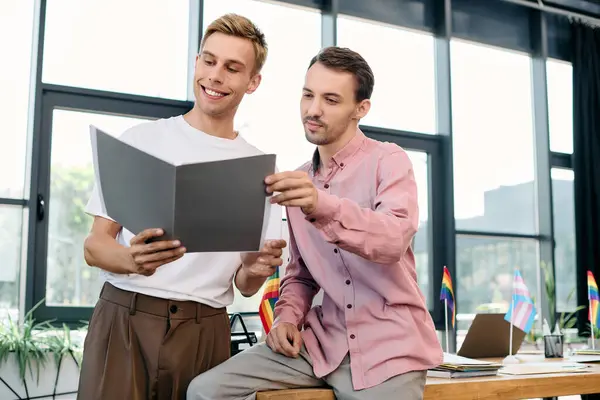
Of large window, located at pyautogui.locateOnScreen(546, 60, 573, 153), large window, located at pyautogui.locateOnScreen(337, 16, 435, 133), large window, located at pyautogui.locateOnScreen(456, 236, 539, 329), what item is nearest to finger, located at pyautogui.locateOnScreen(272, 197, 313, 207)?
large window, located at pyautogui.locateOnScreen(337, 16, 435, 133)

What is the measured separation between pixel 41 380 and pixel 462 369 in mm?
Result: 2378

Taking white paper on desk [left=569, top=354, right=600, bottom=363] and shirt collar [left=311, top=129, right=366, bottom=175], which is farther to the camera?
white paper on desk [left=569, top=354, right=600, bottom=363]

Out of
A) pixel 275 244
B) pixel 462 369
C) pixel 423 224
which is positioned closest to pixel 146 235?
pixel 275 244

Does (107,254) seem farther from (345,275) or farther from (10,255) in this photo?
(10,255)

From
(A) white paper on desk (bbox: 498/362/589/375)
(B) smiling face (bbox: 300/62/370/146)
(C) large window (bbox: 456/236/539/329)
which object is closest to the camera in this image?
(B) smiling face (bbox: 300/62/370/146)

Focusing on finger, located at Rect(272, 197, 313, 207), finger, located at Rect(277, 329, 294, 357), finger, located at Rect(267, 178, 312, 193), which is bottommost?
finger, located at Rect(277, 329, 294, 357)

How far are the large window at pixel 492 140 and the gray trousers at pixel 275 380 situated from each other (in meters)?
4.10

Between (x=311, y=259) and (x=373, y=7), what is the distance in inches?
159

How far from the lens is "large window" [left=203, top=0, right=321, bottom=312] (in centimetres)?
475

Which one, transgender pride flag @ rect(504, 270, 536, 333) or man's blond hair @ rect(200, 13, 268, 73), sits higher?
man's blond hair @ rect(200, 13, 268, 73)

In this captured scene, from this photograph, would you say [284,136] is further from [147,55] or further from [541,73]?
[541,73]

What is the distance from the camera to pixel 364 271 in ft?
5.44

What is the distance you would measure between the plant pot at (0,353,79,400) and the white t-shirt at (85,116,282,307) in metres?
2.15

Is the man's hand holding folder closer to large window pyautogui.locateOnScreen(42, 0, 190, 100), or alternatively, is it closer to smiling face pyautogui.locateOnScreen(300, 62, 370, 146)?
smiling face pyautogui.locateOnScreen(300, 62, 370, 146)
